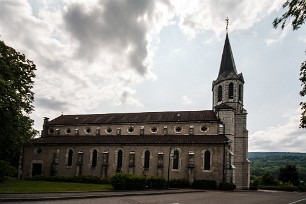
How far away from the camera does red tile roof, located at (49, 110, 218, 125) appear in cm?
4623

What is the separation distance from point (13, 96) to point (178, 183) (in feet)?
83.4

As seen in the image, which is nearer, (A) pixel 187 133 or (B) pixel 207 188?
(B) pixel 207 188

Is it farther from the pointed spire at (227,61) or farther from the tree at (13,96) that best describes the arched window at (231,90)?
the tree at (13,96)

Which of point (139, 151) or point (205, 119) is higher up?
point (205, 119)

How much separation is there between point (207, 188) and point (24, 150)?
3174cm

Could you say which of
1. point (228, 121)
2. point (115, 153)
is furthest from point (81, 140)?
point (228, 121)

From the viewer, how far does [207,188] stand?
1506 inches

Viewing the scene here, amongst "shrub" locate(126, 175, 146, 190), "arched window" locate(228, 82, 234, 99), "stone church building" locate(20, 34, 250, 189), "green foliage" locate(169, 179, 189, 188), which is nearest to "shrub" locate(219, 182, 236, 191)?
"stone church building" locate(20, 34, 250, 189)

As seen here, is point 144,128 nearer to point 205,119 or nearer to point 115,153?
point 115,153

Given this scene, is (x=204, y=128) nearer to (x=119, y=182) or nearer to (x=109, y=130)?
(x=109, y=130)

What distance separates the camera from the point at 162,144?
42.6m

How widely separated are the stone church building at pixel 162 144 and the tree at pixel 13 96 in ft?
55.6

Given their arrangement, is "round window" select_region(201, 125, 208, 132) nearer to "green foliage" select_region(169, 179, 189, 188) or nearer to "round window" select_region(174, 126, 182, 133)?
"round window" select_region(174, 126, 182, 133)

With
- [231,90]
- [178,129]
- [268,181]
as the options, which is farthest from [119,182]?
[268,181]
